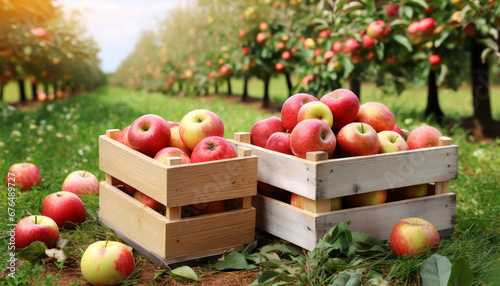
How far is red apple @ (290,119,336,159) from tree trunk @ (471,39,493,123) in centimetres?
451

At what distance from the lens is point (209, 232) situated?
7.86ft

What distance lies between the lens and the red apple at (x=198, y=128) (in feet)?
8.43

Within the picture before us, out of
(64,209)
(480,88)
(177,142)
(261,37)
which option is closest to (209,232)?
(177,142)

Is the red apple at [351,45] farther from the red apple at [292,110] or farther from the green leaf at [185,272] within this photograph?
the green leaf at [185,272]

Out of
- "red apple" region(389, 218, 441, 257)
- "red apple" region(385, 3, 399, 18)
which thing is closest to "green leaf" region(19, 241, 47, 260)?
"red apple" region(389, 218, 441, 257)

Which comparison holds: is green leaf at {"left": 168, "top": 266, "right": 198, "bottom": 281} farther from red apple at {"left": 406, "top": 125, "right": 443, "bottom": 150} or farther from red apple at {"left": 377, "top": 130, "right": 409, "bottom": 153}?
red apple at {"left": 406, "top": 125, "right": 443, "bottom": 150}

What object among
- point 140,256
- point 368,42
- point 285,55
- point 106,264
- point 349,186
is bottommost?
point 140,256

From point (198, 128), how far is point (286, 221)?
0.69m

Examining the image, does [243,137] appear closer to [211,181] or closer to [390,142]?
[211,181]

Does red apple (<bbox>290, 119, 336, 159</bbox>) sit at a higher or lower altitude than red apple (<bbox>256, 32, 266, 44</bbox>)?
lower

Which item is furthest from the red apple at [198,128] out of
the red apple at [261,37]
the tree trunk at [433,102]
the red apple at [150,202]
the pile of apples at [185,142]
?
the red apple at [261,37]

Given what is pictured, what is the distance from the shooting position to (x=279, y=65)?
307 inches

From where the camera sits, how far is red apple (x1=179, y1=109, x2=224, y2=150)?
2.57 metres

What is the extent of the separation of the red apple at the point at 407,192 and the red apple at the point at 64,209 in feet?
6.17
